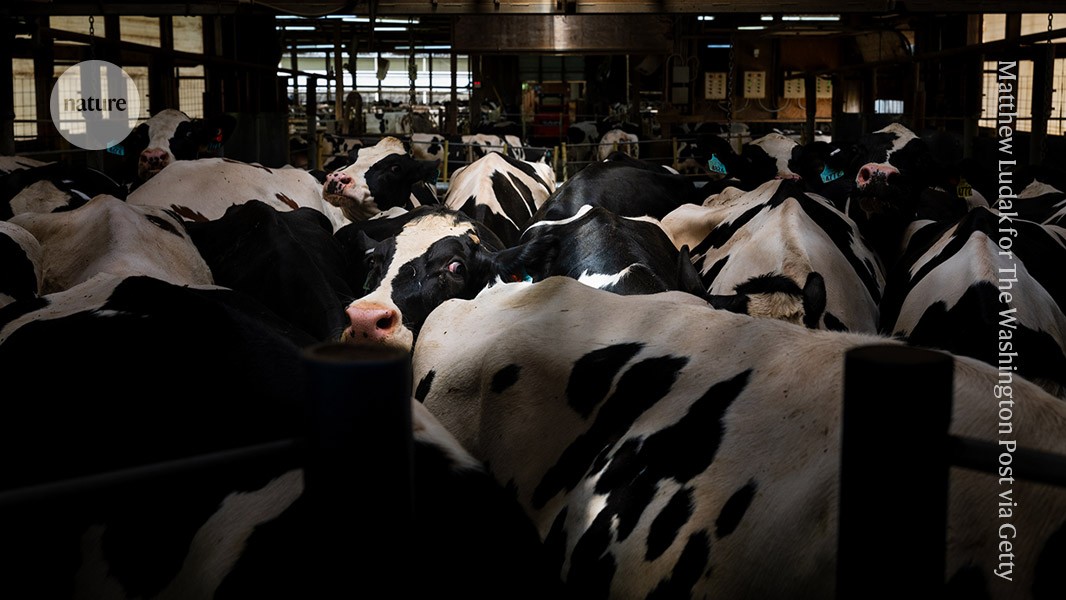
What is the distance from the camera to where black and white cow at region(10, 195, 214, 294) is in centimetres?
444

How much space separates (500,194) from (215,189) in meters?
2.20

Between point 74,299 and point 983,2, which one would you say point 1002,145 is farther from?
point 74,299

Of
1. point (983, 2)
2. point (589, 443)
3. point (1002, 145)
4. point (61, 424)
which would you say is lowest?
point (589, 443)

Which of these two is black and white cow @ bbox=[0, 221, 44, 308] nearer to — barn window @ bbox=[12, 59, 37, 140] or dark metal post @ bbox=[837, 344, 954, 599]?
dark metal post @ bbox=[837, 344, 954, 599]

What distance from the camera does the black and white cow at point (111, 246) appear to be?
14.6 ft

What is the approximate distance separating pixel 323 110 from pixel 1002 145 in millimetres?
33173

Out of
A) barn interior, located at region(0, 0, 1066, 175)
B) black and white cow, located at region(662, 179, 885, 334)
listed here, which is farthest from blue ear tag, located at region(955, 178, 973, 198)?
black and white cow, located at region(662, 179, 885, 334)

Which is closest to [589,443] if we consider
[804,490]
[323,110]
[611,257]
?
[804,490]

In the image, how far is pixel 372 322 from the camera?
426 cm

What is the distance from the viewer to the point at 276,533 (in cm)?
185

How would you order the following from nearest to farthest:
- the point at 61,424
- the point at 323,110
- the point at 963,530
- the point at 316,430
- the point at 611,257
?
the point at 316,430 < the point at 963,530 < the point at 61,424 < the point at 611,257 < the point at 323,110

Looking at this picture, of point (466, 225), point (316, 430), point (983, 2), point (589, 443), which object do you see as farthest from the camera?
point (983, 2)

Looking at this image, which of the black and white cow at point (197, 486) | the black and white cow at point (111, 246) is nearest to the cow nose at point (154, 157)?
the black and white cow at point (111, 246)

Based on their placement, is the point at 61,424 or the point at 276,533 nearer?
the point at 276,533
